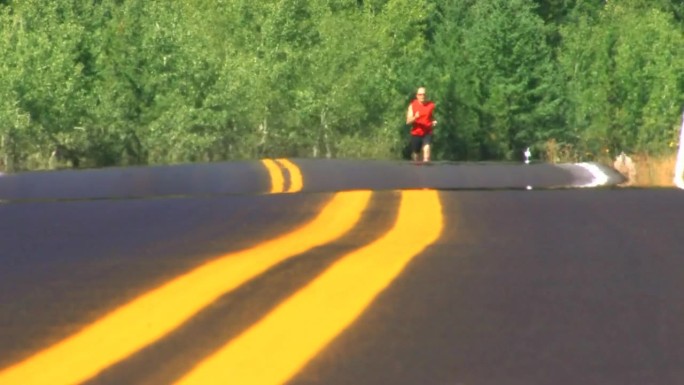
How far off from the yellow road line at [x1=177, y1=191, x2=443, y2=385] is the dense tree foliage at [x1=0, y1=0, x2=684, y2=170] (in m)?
39.0

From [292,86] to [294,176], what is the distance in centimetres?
4583

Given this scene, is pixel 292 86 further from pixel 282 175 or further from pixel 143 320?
pixel 143 320

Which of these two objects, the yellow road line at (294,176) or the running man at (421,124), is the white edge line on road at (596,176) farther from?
the running man at (421,124)

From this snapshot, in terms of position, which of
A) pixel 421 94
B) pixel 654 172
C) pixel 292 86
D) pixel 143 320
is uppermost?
pixel 143 320

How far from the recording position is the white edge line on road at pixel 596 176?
47.0 ft

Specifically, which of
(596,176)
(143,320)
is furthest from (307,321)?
→ (596,176)

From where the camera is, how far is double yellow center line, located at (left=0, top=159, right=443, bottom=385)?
3557mm

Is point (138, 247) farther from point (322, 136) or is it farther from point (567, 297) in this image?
point (322, 136)

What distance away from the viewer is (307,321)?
159 inches

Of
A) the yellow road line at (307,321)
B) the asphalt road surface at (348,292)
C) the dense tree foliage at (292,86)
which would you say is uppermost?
the yellow road line at (307,321)

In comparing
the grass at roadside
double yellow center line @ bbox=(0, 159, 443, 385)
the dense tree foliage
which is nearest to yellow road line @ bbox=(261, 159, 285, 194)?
the grass at roadside

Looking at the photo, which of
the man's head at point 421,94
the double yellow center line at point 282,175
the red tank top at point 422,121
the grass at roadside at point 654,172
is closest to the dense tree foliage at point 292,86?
the grass at roadside at point 654,172

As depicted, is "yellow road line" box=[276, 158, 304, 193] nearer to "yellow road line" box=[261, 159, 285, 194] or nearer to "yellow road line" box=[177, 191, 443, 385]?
"yellow road line" box=[261, 159, 285, 194]

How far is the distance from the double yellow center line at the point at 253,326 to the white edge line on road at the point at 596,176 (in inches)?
338
